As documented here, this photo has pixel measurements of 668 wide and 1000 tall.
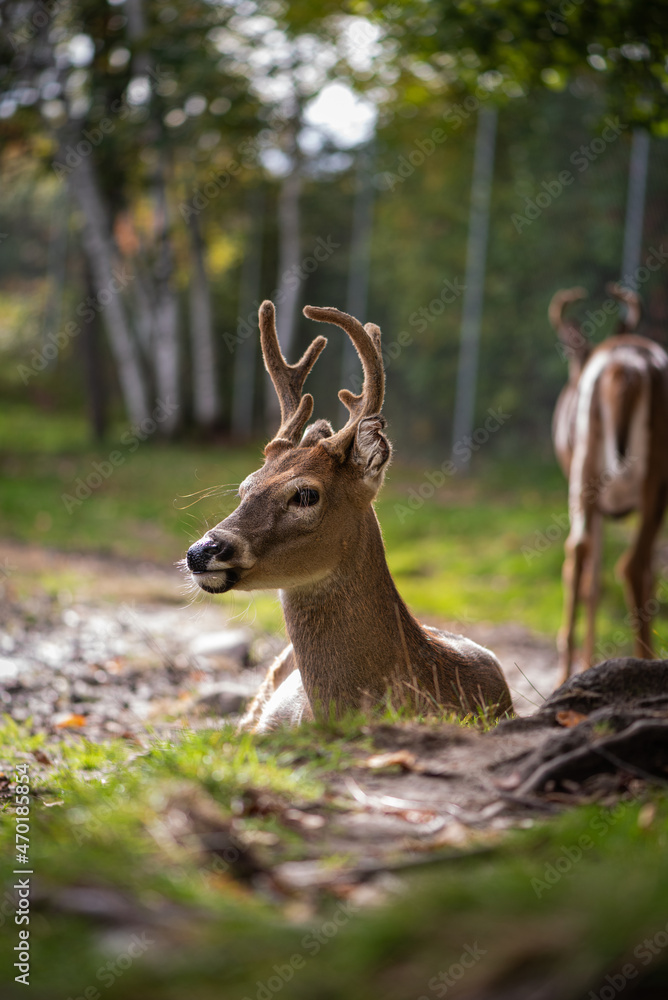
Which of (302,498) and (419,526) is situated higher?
(302,498)

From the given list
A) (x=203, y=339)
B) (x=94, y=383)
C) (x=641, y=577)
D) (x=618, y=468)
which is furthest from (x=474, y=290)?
A: (x=641, y=577)

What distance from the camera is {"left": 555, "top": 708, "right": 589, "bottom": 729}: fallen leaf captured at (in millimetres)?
3493

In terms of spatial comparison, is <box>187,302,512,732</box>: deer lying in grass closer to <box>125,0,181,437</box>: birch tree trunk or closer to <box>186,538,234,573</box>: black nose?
<box>186,538,234,573</box>: black nose

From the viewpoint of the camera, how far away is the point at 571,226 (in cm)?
1451

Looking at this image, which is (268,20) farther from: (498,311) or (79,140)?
(498,311)

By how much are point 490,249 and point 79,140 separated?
8.09 m

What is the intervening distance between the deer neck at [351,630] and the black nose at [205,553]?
46 cm

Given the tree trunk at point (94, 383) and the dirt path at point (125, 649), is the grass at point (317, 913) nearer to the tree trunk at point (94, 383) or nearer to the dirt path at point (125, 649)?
the dirt path at point (125, 649)

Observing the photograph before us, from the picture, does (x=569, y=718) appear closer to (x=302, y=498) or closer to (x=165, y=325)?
(x=302, y=498)

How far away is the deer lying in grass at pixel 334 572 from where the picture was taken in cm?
426

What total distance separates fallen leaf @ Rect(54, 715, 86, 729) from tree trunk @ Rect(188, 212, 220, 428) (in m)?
17.2

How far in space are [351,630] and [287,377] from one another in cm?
135

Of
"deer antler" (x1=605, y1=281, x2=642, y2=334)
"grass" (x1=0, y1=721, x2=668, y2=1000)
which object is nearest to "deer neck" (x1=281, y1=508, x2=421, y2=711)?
"grass" (x1=0, y1=721, x2=668, y2=1000)

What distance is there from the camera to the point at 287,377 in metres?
5.05
